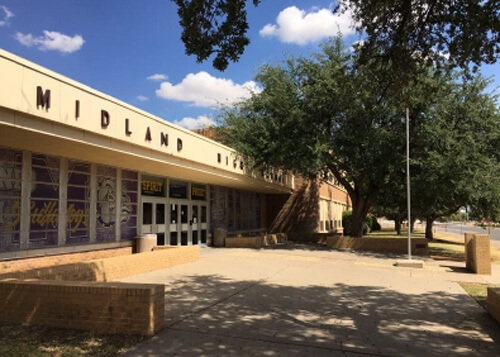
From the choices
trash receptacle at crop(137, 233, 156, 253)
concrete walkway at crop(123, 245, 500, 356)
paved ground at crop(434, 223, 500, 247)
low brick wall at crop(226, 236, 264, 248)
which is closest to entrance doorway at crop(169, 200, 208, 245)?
low brick wall at crop(226, 236, 264, 248)

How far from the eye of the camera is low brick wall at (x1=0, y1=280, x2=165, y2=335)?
19.6 ft

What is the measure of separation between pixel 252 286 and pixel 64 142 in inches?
210

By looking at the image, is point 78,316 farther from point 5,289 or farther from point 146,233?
point 146,233

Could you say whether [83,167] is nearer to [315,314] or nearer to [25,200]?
[25,200]

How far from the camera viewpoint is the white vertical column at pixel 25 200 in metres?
10.3

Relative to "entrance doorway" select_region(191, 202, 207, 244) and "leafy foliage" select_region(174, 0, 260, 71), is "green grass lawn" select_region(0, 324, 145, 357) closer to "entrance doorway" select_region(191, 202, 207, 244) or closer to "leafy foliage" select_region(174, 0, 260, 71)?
"leafy foliage" select_region(174, 0, 260, 71)

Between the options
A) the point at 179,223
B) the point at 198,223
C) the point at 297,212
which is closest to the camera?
the point at 179,223

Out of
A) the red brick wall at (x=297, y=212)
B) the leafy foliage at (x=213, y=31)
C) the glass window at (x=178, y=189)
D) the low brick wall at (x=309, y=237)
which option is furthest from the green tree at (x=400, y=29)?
the red brick wall at (x=297, y=212)

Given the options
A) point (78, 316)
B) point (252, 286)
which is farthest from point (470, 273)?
point (78, 316)

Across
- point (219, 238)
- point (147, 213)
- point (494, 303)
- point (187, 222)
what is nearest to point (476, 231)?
point (219, 238)

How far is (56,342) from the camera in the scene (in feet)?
18.5

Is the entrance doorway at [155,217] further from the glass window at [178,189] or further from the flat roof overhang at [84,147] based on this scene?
the flat roof overhang at [84,147]

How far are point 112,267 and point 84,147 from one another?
2.92m

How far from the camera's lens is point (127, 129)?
11289 mm
